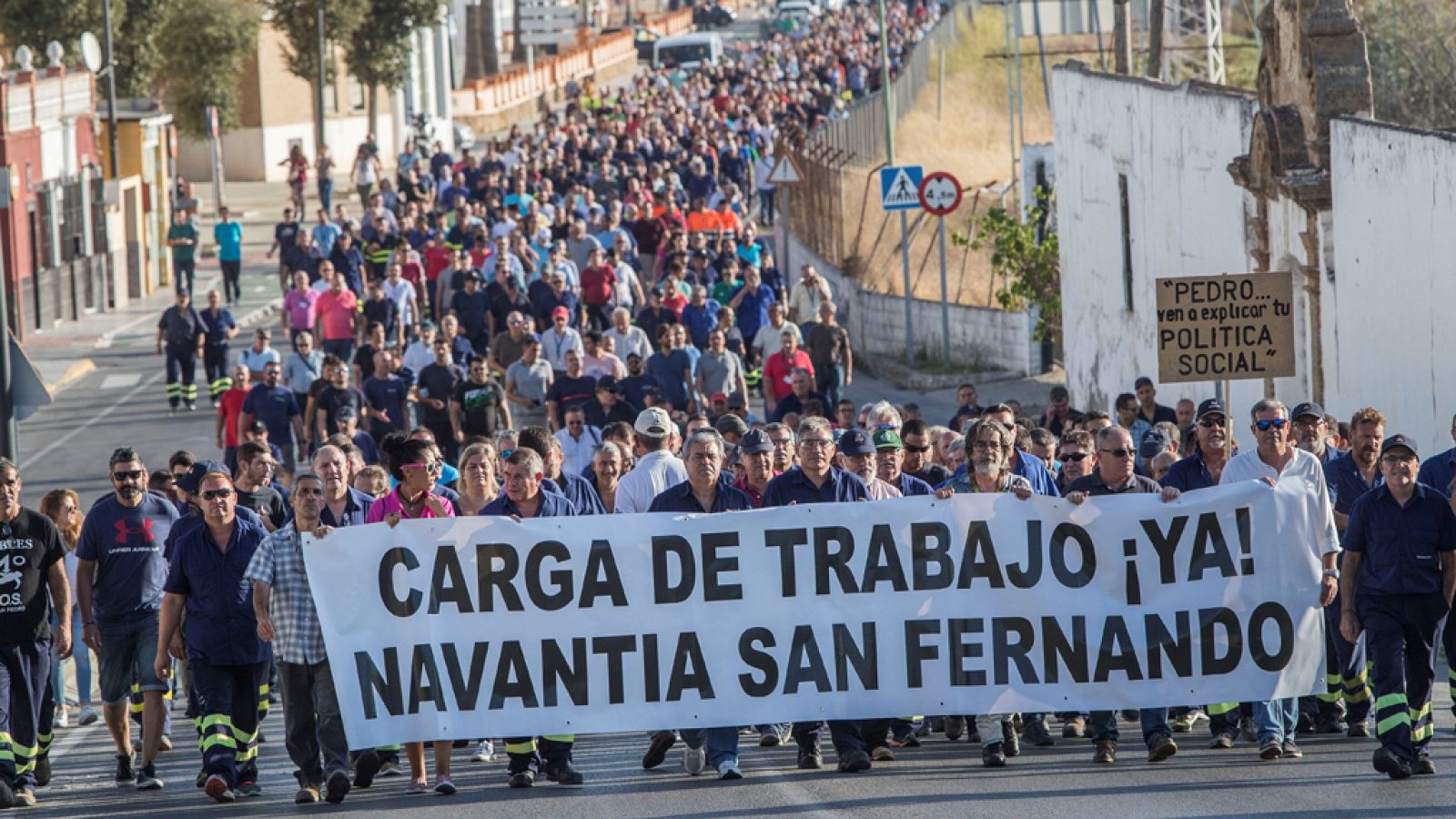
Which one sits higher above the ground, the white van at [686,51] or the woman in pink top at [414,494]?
the white van at [686,51]

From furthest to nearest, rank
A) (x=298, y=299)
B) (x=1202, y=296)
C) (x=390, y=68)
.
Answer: (x=390, y=68) → (x=298, y=299) → (x=1202, y=296)

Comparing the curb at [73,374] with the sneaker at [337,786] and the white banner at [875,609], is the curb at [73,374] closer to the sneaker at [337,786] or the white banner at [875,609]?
the white banner at [875,609]

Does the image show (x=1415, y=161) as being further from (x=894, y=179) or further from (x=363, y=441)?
(x=894, y=179)

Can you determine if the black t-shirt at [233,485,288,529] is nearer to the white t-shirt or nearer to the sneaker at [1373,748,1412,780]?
the white t-shirt

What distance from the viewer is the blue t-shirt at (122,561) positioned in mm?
12289

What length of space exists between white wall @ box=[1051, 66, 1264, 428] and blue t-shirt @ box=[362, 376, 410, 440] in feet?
23.1

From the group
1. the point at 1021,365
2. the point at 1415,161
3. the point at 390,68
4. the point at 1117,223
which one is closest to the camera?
the point at 1415,161

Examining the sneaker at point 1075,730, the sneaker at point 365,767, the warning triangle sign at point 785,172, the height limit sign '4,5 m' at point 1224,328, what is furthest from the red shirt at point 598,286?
the sneaker at point 365,767

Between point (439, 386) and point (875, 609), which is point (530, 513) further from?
point (439, 386)

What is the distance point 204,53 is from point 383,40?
8079 millimetres

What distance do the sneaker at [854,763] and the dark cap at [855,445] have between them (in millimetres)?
1472

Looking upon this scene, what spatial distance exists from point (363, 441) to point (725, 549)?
7848mm

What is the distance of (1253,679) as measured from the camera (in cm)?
1147

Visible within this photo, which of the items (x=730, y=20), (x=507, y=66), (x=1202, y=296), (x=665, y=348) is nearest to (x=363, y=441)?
(x=665, y=348)
